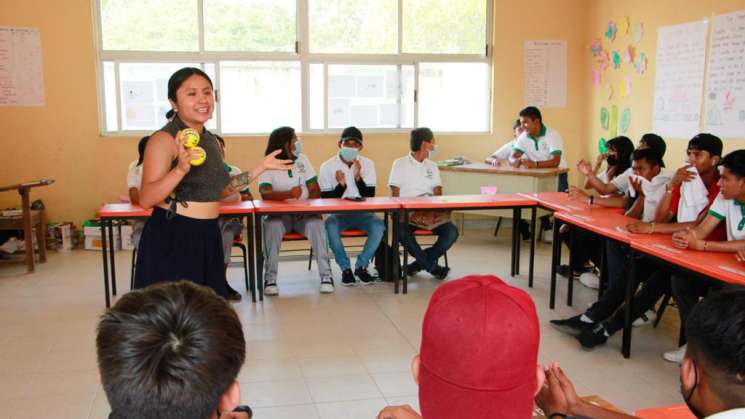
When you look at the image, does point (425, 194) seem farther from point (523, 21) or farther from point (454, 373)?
point (454, 373)

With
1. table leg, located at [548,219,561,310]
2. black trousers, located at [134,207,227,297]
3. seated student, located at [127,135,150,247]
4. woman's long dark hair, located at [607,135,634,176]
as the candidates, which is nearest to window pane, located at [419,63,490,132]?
woman's long dark hair, located at [607,135,634,176]

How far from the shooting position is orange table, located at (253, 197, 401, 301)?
436 cm

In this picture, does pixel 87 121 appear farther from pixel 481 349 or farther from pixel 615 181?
pixel 481 349

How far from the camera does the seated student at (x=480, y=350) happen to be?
0.97 metres

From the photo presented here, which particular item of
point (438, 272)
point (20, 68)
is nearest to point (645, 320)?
point (438, 272)

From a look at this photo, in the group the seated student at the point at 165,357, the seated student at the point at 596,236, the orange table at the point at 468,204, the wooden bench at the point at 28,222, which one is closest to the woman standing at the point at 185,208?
the seated student at the point at 165,357

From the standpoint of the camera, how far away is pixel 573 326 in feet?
12.0

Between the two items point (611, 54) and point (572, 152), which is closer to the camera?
point (611, 54)

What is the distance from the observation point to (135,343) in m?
0.96

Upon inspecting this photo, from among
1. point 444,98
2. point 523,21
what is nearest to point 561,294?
point 444,98

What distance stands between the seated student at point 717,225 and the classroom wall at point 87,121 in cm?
404

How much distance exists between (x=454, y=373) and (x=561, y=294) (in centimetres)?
383

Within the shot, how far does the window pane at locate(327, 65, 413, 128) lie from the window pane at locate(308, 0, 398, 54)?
0.67 feet

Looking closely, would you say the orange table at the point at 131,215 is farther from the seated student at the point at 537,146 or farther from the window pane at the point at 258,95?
the seated student at the point at 537,146
